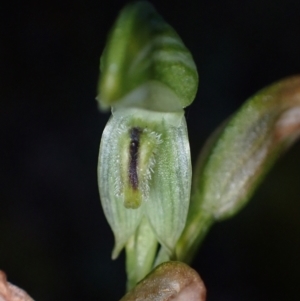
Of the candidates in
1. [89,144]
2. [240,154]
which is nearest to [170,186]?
[240,154]

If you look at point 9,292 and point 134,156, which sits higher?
point 134,156

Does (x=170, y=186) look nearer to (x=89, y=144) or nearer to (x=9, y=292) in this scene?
(x=9, y=292)

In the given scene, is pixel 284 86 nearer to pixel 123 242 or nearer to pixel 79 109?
pixel 123 242

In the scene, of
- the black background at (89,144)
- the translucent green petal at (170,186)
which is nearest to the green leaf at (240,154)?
the translucent green petal at (170,186)

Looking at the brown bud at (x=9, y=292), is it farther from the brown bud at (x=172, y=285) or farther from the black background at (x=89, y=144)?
the black background at (x=89, y=144)

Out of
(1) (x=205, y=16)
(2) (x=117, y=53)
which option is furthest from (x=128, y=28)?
(1) (x=205, y=16)

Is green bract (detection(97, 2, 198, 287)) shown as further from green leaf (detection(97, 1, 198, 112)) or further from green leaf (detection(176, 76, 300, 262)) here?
green leaf (detection(176, 76, 300, 262))
